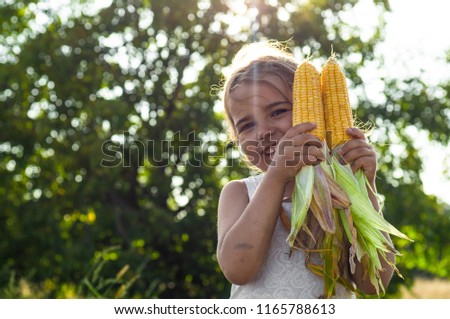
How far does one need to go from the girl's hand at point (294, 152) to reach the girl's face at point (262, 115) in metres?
0.22

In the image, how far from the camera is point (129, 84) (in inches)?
479

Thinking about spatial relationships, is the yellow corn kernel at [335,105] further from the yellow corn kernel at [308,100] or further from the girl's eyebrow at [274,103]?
the girl's eyebrow at [274,103]

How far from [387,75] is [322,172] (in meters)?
10.9

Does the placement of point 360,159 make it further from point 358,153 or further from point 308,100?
point 308,100

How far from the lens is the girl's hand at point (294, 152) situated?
81.7 inches

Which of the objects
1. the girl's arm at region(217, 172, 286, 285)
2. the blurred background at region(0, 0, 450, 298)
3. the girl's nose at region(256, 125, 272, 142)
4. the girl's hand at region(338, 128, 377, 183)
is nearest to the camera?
the girl's arm at region(217, 172, 286, 285)

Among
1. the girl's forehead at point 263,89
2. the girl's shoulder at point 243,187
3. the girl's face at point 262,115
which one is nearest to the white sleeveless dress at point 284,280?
the girl's shoulder at point 243,187

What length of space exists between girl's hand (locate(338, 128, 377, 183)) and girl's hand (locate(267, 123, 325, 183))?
12cm

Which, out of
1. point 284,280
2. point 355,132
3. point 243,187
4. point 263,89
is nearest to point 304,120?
point 355,132

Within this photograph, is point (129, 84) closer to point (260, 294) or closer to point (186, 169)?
point (186, 169)

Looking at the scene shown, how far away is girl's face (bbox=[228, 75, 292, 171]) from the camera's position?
92.2 inches

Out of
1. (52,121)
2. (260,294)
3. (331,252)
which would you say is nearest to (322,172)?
(331,252)

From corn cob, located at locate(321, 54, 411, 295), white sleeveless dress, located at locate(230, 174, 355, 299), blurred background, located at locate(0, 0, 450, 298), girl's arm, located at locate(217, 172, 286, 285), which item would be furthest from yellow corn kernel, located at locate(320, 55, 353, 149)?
blurred background, located at locate(0, 0, 450, 298)

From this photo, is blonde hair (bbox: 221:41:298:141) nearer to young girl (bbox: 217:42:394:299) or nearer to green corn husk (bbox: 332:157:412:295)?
young girl (bbox: 217:42:394:299)
